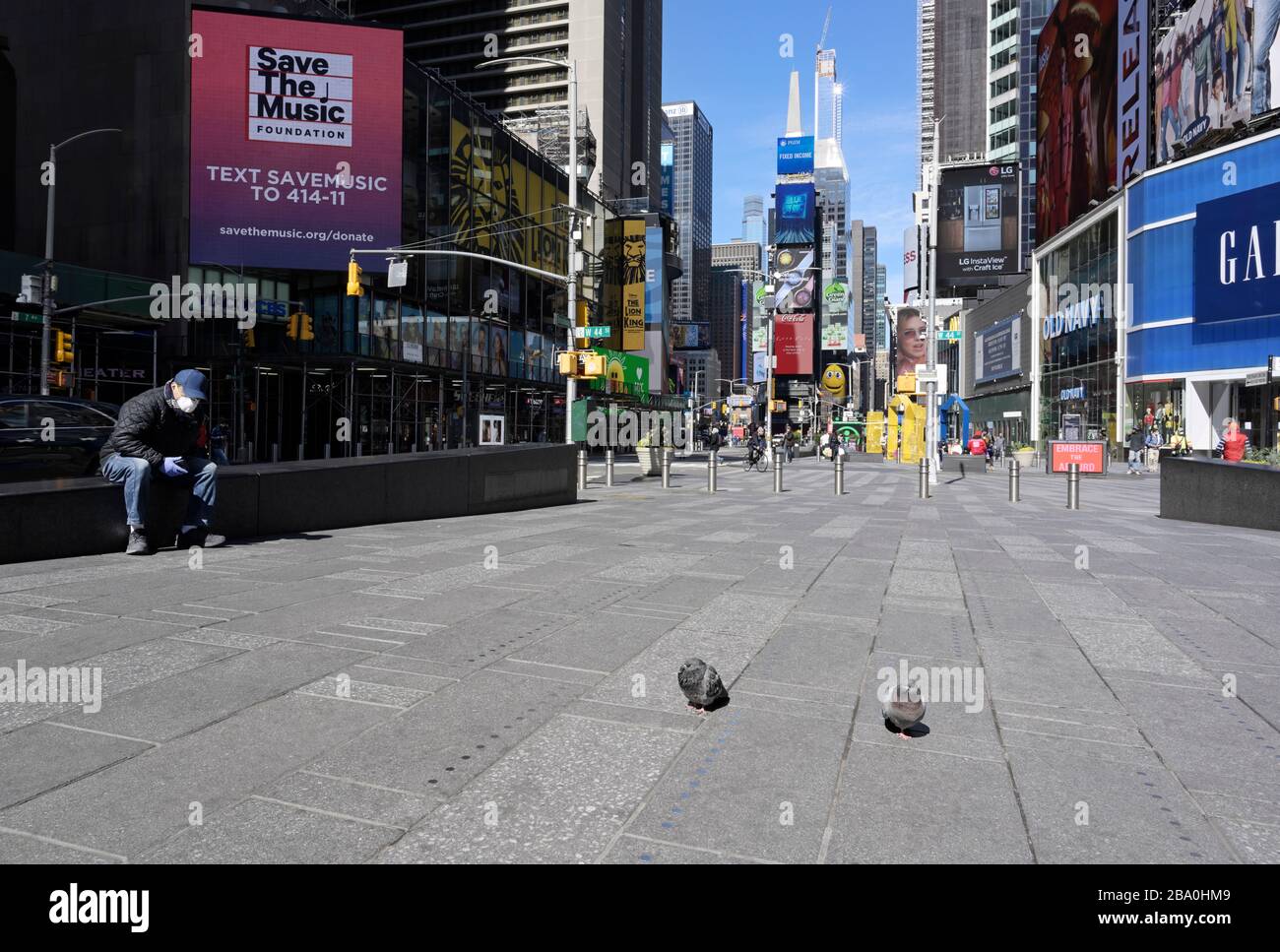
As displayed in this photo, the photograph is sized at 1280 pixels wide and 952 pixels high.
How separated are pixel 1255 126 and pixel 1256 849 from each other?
173 ft

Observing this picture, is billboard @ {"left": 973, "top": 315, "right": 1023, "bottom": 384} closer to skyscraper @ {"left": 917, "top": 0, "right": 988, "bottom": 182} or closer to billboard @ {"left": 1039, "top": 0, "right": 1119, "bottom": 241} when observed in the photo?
billboard @ {"left": 1039, "top": 0, "right": 1119, "bottom": 241}

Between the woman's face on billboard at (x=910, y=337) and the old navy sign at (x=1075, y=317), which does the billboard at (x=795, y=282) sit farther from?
the old navy sign at (x=1075, y=317)

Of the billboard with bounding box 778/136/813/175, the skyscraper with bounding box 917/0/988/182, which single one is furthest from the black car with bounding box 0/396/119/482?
the billboard with bounding box 778/136/813/175

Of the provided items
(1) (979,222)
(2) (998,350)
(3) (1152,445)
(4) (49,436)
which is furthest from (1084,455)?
(2) (998,350)

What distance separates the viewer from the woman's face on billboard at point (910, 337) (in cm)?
13675

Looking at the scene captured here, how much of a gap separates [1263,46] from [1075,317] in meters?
21.4

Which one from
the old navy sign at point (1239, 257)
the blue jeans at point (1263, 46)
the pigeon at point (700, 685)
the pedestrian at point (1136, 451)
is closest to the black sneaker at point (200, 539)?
the pigeon at point (700, 685)

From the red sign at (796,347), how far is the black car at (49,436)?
15241 centimetres

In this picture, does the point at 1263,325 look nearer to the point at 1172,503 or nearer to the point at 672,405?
the point at 1172,503

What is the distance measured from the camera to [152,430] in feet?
29.2

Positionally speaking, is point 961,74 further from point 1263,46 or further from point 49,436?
point 49,436
